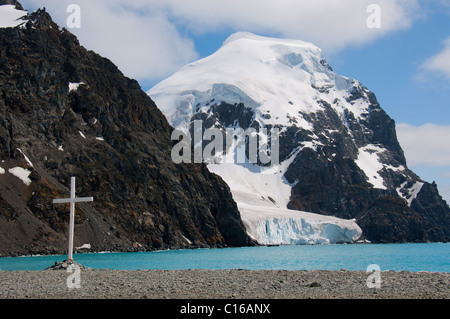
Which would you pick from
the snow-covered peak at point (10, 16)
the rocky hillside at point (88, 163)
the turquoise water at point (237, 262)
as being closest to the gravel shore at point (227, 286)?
the turquoise water at point (237, 262)

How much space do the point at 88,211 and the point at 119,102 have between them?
33.4 metres

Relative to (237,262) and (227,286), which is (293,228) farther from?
(227,286)

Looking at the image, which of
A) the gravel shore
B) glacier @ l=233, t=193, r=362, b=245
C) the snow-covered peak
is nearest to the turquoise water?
the gravel shore

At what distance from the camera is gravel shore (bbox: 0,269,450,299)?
1906cm

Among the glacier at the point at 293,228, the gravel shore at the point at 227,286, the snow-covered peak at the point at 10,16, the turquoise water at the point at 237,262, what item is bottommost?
the gravel shore at the point at 227,286

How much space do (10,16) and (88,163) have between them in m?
42.8

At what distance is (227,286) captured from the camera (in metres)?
22.1

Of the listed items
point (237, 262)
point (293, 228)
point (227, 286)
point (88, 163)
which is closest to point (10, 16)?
point (88, 163)

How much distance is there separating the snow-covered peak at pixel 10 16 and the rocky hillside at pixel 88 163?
9.81ft

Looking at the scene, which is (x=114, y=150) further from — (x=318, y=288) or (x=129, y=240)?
(x=318, y=288)

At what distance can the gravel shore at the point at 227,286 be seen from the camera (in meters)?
19.1

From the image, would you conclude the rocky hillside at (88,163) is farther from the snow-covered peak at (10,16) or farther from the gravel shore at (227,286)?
the gravel shore at (227,286)
